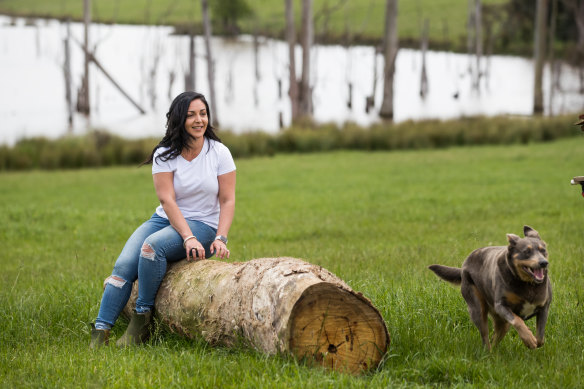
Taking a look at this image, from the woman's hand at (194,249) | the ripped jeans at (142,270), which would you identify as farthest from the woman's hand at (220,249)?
the ripped jeans at (142,270)

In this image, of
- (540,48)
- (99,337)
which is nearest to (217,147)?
(99,337)

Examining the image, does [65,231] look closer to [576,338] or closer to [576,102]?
[576,338]

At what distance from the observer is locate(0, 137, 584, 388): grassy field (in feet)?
15.1

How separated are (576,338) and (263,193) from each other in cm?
1167

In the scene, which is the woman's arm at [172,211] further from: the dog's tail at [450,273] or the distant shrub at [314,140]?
the distant shrub at [314,140]

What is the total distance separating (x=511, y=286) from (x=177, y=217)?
257cm

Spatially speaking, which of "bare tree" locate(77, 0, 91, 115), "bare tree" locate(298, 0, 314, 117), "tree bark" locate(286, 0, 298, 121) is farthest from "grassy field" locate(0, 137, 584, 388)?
"bare tree" locate(77, 0, 91, 115)

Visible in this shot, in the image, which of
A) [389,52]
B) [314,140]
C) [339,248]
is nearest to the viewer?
[339,248]

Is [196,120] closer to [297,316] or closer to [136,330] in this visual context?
[136,330]

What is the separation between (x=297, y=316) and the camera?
4574 millimetres

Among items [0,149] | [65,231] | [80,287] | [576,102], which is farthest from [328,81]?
[80,287]

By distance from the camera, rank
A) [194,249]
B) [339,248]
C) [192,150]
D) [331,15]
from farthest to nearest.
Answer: [331,15], [339,248], [192,150], [194,249]

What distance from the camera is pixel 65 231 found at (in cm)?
1270

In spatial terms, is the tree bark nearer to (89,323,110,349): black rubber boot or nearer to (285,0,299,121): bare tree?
(285,0,299,121): bare tree
